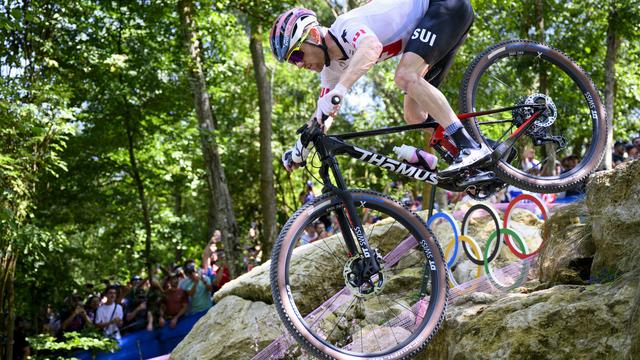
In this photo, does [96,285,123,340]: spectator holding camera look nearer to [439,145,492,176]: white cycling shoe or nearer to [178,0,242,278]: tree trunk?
[178,0,242,278]: tree trunk

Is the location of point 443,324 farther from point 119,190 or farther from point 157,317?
point 119,190

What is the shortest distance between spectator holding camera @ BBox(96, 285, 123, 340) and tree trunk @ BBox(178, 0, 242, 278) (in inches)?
96.2

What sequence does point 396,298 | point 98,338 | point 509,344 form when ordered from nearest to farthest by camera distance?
point 509,344 → point 396,298 → point 98,338

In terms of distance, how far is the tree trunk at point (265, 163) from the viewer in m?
14.5

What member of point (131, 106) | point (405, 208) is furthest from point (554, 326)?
point (131, 106)

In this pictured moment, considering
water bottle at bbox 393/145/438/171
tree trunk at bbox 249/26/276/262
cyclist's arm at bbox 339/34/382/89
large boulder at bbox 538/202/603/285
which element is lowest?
large boulder at bbox 538/202/603/285

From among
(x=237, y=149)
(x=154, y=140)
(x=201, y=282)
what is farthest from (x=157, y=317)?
(x=237, y=149)

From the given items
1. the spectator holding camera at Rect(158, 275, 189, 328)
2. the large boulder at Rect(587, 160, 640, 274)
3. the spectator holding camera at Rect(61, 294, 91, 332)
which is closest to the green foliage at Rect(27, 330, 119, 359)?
the spectator holding camera at Rect(61, 294, 91, 332)

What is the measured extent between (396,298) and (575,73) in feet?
10.8

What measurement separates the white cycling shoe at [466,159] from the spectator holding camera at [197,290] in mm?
8350

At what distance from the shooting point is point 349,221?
456cm

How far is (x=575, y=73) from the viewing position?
576 cm

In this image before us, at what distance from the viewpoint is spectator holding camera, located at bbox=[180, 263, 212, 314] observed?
12125 mm

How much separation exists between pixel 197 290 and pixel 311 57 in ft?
27.6
